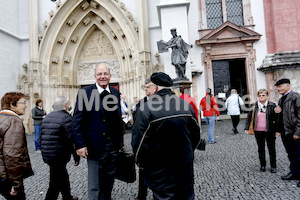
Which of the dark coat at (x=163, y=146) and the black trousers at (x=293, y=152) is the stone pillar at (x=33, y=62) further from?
the black trousers at (x=293, y=152)

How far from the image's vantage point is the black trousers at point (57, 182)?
299cm

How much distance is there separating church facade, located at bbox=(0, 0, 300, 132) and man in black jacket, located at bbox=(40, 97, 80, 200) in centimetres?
827

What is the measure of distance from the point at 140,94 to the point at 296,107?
27.3 ft

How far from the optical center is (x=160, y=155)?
2.00 metres

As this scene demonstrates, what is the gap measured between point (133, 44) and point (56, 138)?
918 centimetres

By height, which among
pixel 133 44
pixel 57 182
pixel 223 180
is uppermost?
pixel 133 44

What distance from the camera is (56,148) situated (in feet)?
9.88

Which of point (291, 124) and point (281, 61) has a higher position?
point (281, 61)

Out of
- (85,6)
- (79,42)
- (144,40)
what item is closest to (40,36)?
(79,42)

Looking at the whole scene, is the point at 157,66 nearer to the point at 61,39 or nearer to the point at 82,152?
the point at 61,39

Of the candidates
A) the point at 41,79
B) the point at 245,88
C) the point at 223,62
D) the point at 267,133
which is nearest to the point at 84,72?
the point at 41,79

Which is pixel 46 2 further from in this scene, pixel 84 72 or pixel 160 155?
pixel 160 155

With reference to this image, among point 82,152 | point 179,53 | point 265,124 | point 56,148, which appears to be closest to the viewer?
point 82,152

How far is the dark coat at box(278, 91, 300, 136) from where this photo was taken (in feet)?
12.1
